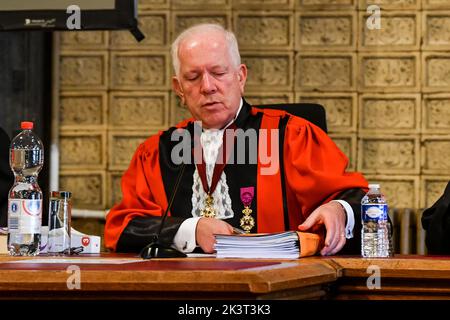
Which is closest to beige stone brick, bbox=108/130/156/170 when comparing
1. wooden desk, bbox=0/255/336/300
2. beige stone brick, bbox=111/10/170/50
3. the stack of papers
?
beige stone brick, bbox=111/10/170/50

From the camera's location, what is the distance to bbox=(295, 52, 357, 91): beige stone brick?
4.42m

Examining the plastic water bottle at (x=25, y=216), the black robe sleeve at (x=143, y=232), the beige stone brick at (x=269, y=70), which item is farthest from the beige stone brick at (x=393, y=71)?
the plastic water bottle at (x=25, y=216)

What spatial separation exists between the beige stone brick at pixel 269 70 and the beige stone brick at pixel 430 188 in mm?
830

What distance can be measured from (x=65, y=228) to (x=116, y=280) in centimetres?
88

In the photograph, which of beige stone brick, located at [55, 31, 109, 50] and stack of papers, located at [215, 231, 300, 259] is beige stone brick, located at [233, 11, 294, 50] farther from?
stack of papers, located at [215, 231, 300, 259]

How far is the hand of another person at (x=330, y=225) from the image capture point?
7.68 ft

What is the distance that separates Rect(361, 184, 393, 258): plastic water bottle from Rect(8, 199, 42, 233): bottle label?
33.8 inches

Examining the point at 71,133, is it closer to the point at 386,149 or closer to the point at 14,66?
the point at 14,66

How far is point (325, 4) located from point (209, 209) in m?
1.88

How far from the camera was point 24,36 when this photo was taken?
14.7ft

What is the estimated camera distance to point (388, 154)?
4410mm

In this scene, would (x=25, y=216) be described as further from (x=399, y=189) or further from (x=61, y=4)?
(x=399, y=189)

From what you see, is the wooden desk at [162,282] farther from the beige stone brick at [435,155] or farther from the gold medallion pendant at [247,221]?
the beige stone brick at [435,155]

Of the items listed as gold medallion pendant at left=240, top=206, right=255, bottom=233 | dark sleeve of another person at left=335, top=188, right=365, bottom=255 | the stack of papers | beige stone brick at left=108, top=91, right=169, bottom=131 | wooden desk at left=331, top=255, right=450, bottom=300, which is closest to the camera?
wooden desk at left=331, top=255, right=450, bottom=300
